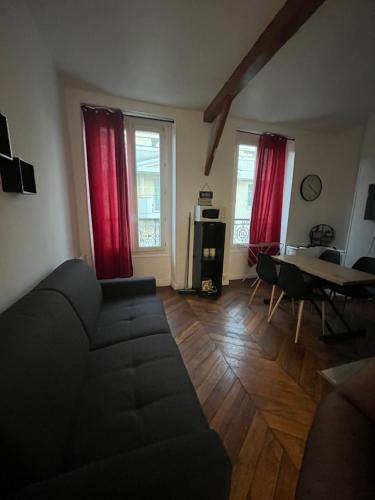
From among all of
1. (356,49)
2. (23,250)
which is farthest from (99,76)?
(356,49)

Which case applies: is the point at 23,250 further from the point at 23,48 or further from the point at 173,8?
the point at 173,8

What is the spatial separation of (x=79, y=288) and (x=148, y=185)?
81.9 inches

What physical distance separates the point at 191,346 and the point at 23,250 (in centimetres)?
Answer: 161

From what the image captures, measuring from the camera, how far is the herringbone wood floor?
1.12 m

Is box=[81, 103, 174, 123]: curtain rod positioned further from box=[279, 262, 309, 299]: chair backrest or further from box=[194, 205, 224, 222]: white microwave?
box=[279, 262, 309, 299]: chair backrest

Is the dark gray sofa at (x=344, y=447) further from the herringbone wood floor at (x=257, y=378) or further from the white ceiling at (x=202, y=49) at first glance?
the white ceiling at (x=202, y=49)

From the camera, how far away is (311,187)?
12.6 feet

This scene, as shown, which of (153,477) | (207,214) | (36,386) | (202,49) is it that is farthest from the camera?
(207,214)

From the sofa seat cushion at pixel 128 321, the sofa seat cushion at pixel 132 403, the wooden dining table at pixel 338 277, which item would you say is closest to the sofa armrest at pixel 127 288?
the sofa seat cushion at pixel 128 321

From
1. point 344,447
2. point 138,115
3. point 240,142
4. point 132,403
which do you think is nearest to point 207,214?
point 240,142

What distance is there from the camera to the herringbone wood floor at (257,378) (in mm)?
1119

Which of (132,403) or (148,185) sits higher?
(148,185)

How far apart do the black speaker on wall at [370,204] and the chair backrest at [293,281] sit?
212 centimetres

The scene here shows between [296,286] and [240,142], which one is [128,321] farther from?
[240,142]
